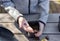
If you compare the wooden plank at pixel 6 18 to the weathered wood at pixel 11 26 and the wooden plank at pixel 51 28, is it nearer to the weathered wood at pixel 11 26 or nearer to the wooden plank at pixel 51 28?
the weathered wood at pixel 11 26

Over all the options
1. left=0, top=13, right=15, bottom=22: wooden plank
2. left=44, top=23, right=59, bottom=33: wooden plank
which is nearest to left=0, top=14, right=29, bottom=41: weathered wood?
left=0, top=13, right=15, bottom=22: wooden plank

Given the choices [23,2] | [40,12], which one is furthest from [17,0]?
[40,12]

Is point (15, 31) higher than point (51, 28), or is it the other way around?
point (15, 31)

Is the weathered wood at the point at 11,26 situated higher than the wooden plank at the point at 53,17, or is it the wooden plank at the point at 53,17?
the weathered wood at the point at 11,26

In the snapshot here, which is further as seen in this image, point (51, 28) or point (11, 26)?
point (51, 28)

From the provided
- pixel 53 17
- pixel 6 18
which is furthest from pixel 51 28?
pixel 6 18

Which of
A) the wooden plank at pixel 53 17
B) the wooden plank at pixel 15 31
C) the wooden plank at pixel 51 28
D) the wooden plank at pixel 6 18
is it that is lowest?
the wooden plank at pixel 51 28

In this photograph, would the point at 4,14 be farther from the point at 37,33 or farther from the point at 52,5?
the point at 52,5

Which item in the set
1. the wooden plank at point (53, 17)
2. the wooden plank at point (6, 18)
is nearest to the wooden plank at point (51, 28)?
the wooden plank at point (53, 17)

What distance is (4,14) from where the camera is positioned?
0.98 metres

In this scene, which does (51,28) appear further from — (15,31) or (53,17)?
(15,31)

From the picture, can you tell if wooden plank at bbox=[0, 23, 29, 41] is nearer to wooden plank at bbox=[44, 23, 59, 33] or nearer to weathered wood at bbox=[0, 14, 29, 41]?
A: weathered wood at bbox=[0, 14, 29, 41]

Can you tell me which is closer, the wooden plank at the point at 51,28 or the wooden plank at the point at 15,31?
the wooden plank at the point at 15,31

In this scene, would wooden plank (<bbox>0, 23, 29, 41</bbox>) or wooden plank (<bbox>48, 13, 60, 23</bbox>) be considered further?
wooden plank (<bbox>48, 13, 60, 23</bbox>)
